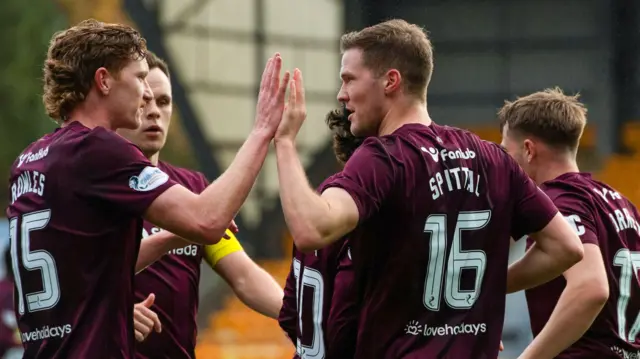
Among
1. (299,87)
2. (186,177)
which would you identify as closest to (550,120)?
(299,87)

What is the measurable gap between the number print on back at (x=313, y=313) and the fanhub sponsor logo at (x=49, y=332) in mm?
1100

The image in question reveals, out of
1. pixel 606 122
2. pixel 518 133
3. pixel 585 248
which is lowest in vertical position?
pixel 606 122

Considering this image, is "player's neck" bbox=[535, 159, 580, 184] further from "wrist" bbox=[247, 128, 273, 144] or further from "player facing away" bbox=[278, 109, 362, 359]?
"wrist" bbox=[247, 128, 273, 144]

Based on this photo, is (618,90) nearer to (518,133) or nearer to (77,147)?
(518,133)

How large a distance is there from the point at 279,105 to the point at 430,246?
77 cm

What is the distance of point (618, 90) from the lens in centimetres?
1639

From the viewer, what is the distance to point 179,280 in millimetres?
5723

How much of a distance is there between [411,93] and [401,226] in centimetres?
59

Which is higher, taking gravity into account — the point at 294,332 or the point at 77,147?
the point at 77,147

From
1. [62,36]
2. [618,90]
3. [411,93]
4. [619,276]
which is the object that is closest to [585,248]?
[619,276]

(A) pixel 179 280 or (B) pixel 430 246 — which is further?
(A) pixel 179 280

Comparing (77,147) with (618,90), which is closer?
(77,147)

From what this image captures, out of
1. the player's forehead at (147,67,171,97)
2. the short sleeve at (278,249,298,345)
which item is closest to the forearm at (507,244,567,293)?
the short sleeve at (278,249,298,345)

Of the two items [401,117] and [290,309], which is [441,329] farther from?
[290,309]
